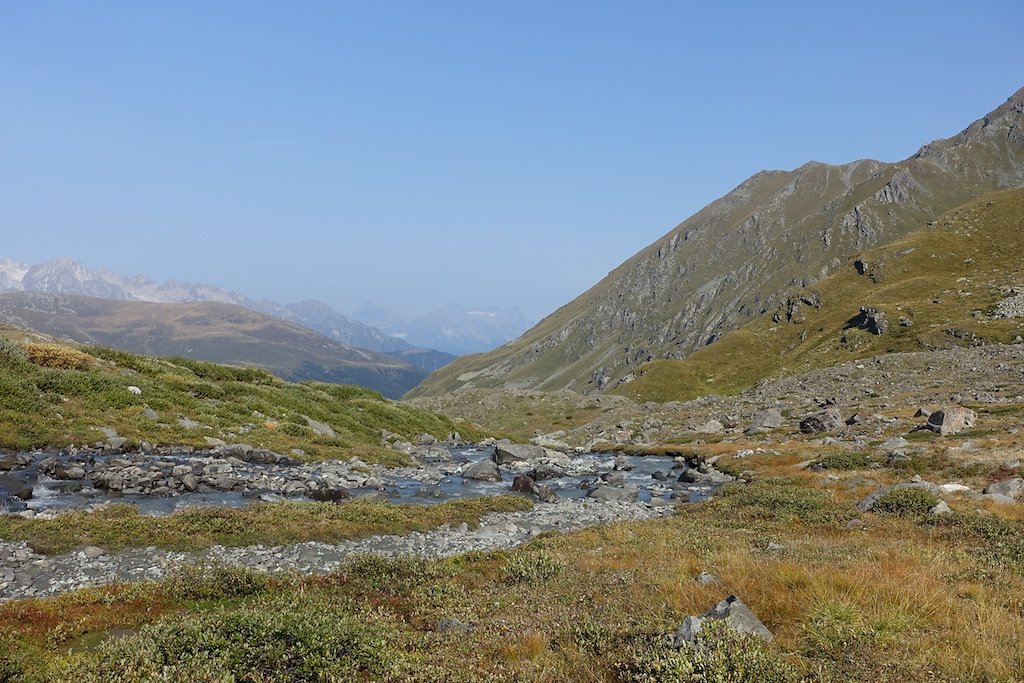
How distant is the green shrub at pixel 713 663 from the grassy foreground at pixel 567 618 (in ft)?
0.09

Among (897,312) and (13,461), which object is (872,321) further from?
(13,461)

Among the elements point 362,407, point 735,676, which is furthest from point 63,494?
point 362,407

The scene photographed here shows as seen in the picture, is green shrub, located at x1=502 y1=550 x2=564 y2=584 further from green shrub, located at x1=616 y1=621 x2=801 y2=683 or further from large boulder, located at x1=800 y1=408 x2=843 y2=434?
large boulder, located at x1=800 y1=408 x2=843 y2=434

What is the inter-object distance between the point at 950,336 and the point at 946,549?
3969 inches

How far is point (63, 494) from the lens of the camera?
22.3m

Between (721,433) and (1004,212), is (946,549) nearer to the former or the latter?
(721,433)

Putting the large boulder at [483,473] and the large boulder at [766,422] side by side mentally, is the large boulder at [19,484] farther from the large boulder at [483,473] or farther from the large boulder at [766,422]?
the large boulder at [766,422]

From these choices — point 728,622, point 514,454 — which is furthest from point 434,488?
point 728,622

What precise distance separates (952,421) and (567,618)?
139 feet

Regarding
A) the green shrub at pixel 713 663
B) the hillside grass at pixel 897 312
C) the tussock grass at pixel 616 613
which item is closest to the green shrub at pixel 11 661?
the tussock grass at pixel 616 613

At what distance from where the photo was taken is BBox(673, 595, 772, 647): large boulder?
338 inches

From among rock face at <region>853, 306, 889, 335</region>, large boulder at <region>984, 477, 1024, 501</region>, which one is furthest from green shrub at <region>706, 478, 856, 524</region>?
rock face at <region>853, 306, 889, 335</region>

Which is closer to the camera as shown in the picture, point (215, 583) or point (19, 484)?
point (215, 583)

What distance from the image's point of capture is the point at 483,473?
3806 centimetres
